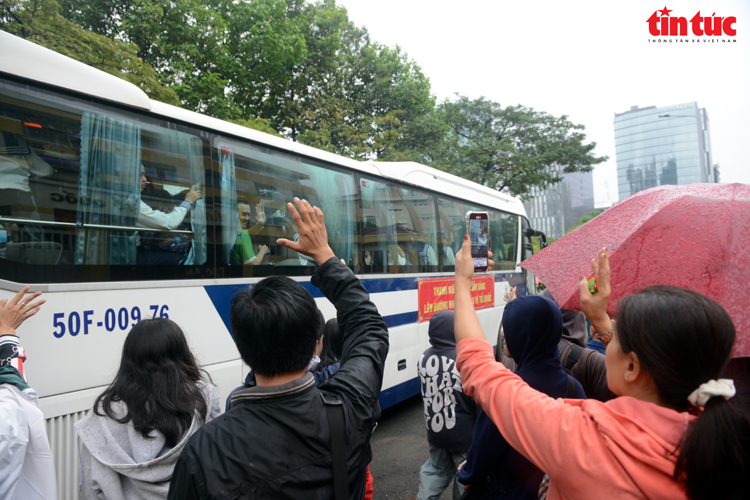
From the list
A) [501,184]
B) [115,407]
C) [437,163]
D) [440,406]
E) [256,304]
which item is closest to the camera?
[256,304]

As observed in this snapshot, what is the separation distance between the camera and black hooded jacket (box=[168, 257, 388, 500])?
1.17m

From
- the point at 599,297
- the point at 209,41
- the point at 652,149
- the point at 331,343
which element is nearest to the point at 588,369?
the point at 599,297

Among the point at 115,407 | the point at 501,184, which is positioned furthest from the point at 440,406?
the point at 501,184

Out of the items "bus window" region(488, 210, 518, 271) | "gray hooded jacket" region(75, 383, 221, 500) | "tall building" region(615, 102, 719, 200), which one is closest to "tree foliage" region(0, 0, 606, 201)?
"bus window" region(488, 210, 518, 271)

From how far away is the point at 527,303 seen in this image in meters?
2.02

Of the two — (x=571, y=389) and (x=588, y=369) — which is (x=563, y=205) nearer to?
(x=588, y=369)

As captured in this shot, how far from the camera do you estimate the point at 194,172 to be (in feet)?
12.7

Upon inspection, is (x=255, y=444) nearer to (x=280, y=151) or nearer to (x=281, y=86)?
(x=280, y=151)

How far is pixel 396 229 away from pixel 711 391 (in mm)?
5137

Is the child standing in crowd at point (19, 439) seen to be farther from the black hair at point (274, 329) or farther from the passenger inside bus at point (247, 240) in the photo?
the passenger inside bus at point (247, 240)

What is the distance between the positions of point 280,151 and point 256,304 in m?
3.52

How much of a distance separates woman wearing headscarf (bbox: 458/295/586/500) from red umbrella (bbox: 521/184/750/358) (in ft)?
1.19

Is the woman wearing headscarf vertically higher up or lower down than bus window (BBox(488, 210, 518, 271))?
lower down

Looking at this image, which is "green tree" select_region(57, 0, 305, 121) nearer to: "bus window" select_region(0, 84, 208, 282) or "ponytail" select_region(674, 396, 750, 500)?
"bus window" select_region(0, 84, 208, 282)
